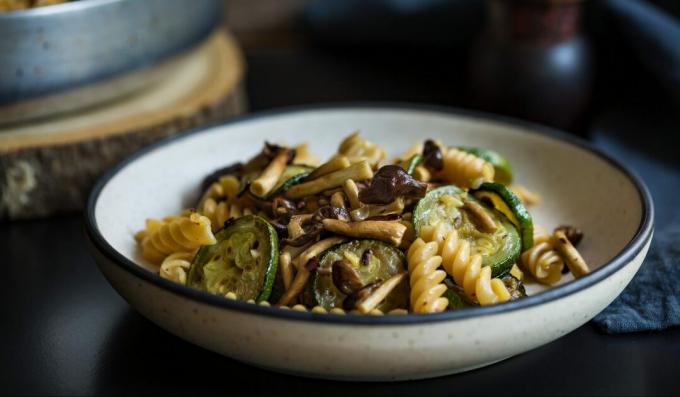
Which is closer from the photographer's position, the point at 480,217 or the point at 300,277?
the point at 300,277

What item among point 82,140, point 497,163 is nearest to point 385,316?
point 497,163

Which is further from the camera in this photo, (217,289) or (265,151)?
(265,151)

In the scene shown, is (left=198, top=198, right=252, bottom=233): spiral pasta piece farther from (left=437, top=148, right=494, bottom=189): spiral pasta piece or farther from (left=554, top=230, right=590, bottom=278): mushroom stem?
(left=554, top=230, right=590, bottom=278): mushroom stem

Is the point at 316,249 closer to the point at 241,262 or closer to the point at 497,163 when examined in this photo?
the point at 241,262

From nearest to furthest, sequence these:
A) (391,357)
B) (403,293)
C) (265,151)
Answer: (391,357) → (403,293) → (265,151)

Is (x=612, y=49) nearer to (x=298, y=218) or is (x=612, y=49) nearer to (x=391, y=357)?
(x=298, y=218)

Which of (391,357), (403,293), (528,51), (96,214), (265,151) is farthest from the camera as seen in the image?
(528,51)

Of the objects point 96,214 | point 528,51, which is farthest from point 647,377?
point 528,51
